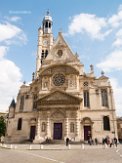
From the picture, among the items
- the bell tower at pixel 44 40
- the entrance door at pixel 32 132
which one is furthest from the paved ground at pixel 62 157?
the bell tower at pixel 44 40

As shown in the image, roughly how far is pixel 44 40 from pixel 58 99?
74.8 feet

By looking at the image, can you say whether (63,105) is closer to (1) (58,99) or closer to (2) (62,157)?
(1) (58,99)

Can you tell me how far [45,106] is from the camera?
29594 millimetres

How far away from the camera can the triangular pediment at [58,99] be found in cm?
2866

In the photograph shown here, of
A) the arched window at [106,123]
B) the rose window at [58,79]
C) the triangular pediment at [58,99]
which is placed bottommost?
the arched window at [106,123]

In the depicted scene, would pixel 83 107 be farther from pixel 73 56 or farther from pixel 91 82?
pixel 73 56

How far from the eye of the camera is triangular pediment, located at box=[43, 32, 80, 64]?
33.0m

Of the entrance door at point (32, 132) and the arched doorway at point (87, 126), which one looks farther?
the entrance door at point (32, 132)

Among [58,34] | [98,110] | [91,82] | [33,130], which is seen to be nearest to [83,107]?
[98,110]

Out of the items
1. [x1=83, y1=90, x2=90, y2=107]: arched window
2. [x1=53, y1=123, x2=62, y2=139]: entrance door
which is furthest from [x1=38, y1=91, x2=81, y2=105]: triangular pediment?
[x1=53, y1=123, x2=62, y2=139]: entrance door

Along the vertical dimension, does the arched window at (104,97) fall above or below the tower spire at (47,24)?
below

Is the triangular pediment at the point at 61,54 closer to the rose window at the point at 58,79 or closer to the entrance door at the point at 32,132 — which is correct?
the rose window at the point at 58,79

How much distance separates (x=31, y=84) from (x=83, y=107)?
34.7 ft

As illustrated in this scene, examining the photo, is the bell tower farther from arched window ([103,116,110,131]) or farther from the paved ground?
the paved ground
